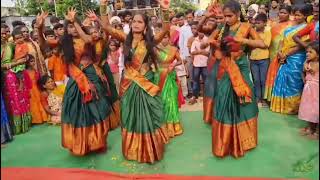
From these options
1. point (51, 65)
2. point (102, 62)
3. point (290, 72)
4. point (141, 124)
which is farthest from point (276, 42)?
point (51, 65)

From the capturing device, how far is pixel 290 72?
→ 5.65m

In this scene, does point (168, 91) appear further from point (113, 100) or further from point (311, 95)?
point (311, 95)

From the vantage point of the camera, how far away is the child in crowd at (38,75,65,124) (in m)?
6.52

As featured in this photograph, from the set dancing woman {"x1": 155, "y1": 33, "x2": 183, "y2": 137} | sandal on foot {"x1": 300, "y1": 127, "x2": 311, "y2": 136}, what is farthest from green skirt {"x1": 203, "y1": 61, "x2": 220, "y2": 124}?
sandal on foot {"x1": 300, "y1": 127, "x2": 311, "y2": 136}

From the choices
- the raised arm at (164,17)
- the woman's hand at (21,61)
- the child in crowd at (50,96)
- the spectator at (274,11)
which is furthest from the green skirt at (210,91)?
the spectator at (274,11)

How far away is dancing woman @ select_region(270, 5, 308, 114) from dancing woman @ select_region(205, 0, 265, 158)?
1338mm

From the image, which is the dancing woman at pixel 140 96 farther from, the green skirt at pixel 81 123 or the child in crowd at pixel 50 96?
the child in crowd at pixel 50 96

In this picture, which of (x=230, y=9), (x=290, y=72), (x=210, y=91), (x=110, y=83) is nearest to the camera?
(x=230, y=9)

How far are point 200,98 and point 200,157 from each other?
9.08 ft

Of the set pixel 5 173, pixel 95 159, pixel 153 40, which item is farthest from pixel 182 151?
pixel 5 173

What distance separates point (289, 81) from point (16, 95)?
13.4 feet

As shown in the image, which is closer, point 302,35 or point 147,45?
point 147,45

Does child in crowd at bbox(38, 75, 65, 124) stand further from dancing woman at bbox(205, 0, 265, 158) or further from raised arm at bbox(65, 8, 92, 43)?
dancing woman at bbox(205, 0, 265, 158)

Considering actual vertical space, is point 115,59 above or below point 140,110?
above
